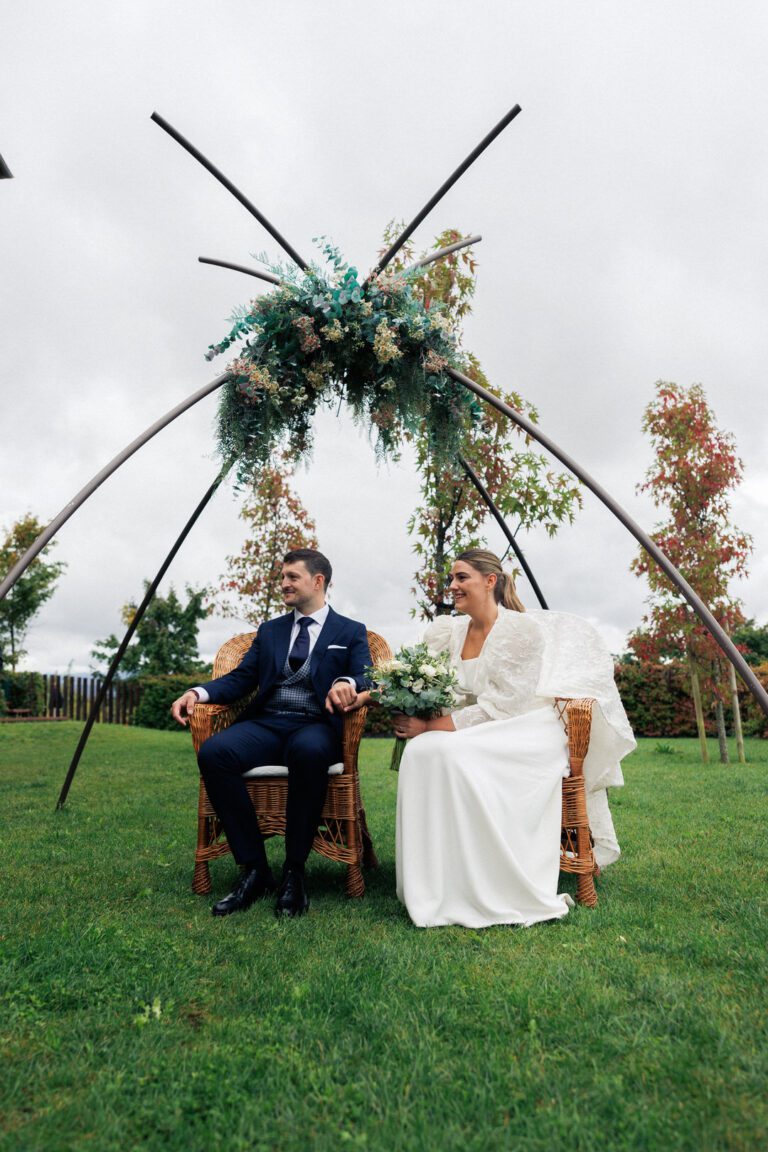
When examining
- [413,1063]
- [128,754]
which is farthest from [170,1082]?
[128,754]

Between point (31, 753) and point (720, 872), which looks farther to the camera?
point (31, 753)

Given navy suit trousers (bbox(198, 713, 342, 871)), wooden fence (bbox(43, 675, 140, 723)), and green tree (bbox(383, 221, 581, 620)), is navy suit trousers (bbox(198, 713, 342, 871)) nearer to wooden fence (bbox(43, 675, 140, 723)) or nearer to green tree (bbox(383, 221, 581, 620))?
green tree (bbox(383, 221, 581, 620))

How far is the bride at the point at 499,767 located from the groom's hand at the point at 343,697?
227 mm

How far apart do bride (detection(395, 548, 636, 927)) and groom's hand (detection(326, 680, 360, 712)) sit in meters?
0.23

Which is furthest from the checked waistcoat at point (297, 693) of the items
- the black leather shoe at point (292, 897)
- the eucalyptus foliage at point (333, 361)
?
the eucalyptus foliage at point (333, 361)

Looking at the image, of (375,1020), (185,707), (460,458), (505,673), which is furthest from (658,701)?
(375,1020)

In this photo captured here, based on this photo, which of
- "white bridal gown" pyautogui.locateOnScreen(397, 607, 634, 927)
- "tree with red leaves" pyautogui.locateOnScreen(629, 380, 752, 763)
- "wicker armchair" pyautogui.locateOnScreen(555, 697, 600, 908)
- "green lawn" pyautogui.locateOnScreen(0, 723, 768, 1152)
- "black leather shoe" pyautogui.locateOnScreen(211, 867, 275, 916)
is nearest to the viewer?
"green lawn" pyautogui.locateOnScreen(0, 723, 768, 1152)

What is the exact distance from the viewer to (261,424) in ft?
14.1

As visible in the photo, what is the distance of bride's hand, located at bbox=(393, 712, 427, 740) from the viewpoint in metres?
3.61

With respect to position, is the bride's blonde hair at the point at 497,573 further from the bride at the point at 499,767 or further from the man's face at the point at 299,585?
the man's face at the point at 299,585

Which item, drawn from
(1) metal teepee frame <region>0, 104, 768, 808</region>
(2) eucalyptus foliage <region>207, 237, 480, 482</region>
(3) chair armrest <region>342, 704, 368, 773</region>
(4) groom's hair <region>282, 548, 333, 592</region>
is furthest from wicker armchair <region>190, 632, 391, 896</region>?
(2) eucalyptus foliage <region>207, 237, 480, 482</region>

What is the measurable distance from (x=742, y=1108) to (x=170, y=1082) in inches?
51.0

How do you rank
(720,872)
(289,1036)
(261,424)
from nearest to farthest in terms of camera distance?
(289,1036) < (720,872) < (261,424)

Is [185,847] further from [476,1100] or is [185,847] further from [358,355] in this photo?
[476,1100]
